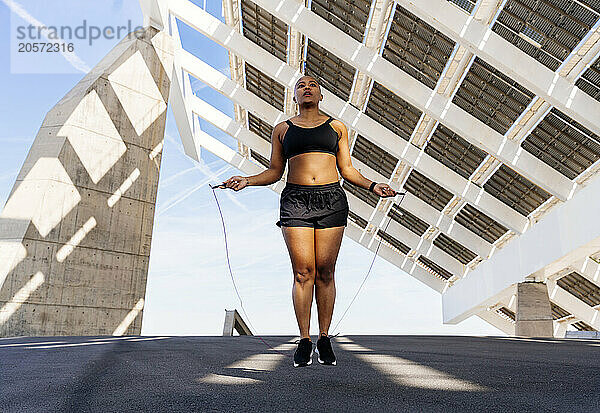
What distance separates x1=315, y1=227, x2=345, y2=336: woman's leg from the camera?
4.10m

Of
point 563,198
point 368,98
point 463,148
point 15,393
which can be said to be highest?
point 368,98

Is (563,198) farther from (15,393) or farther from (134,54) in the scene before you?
(15,393)

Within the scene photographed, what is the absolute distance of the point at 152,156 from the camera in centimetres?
1420

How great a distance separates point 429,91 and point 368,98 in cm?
285

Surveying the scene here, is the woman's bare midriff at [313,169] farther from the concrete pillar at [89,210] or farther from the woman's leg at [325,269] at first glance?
the concrete pillar at [89,210]

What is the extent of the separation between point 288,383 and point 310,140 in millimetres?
1640

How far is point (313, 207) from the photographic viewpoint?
13.4ft

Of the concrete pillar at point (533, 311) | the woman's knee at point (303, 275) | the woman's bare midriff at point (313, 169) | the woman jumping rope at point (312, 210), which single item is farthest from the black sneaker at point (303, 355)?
the concrete pillar at point (533, 311)

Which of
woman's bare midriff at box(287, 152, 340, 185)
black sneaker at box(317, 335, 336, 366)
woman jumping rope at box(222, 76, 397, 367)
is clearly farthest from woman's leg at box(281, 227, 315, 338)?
woman's bare midriff at box(287, 152, 340, 185)

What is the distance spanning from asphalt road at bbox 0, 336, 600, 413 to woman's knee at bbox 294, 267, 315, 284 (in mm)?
580

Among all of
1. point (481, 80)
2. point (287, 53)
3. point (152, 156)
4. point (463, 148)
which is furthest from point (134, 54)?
point (463, 148)

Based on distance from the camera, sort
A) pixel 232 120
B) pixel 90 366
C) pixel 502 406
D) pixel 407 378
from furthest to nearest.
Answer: pixel 232 120 → pixel 90 366 → pixel 407 378 → pixel 502 406

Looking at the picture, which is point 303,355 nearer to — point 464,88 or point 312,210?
point 312,210

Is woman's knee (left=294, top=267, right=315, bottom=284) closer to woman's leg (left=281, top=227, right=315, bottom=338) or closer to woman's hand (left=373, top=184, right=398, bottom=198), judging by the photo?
woman's leg (left=281, top=227, right=315, bottom=338)
